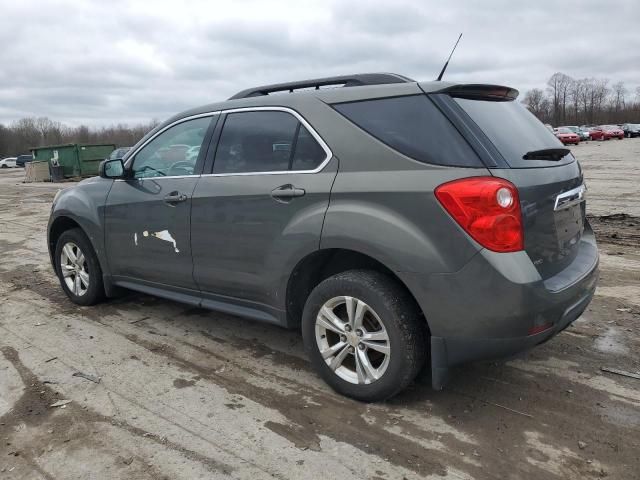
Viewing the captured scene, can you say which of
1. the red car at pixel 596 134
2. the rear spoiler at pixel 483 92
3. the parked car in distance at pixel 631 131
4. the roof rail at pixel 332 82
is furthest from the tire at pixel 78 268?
the parked car in distance at pixel 631 131

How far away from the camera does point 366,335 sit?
3.05m

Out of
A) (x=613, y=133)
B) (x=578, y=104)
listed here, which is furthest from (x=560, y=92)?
(x=613, y=133)

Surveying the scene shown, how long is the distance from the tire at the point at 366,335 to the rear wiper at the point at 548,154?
3.37ft

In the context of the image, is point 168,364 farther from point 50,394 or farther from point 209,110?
point 209,110

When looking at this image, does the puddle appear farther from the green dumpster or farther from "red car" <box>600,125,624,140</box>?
"red car" <box>600,125,624,140</box>

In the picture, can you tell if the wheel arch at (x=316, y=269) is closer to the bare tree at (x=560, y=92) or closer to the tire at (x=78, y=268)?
the tire at (x=78, y=268)

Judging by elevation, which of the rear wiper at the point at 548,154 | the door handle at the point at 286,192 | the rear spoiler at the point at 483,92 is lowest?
the door handle at the point at 286,192

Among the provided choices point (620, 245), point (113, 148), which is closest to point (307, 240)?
point (620, 245)

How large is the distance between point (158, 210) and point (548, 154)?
2812 millimetres

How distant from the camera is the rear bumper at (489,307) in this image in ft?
8.57

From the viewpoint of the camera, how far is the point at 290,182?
331cm

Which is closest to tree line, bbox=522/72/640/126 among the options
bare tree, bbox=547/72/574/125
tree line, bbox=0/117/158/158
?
bare tree, bbox=547/72/574/125

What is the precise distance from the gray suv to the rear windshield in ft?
0.04

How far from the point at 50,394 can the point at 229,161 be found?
1.94m
